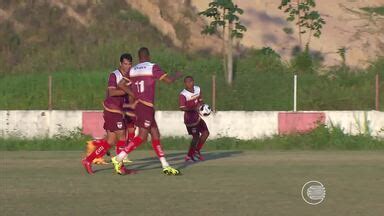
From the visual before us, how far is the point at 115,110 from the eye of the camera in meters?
13.5

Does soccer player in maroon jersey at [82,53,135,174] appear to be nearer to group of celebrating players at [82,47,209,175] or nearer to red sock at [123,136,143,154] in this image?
group of celebrating players at [82,47,209,175]

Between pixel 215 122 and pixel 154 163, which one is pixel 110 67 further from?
pixel 154 163

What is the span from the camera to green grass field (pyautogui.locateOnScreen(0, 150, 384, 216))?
348 inches

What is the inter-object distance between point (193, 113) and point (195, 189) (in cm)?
618

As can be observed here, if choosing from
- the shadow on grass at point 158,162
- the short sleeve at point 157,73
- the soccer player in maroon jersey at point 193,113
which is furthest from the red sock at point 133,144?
the soccer player in maroon jersey at point 193,113

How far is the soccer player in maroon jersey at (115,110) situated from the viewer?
527 inches

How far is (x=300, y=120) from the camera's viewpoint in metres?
23.7

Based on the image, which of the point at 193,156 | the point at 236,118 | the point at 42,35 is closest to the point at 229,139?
the point at 236,118

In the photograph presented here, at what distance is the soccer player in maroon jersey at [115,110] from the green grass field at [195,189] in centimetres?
43

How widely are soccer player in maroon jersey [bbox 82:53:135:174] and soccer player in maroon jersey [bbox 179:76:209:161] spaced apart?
296cm

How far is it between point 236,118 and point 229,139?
905 mm

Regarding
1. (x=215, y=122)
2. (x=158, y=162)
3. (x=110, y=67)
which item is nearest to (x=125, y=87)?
(x=158, y=162)

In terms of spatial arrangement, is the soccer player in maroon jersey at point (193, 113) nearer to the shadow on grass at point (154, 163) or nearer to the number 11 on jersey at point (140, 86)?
the shadow on grass at point (154, 163)

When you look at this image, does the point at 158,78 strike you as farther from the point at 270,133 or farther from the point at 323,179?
the point at 270,133
